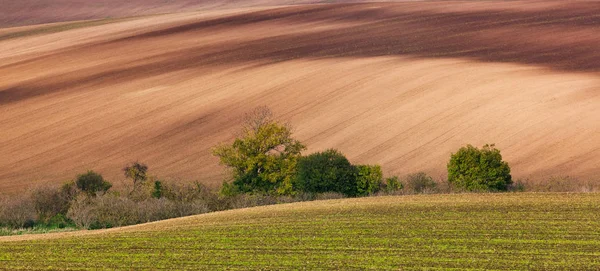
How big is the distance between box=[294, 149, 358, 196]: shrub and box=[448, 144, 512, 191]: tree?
4.41 meters

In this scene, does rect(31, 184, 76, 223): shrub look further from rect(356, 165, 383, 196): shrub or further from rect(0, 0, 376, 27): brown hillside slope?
rect(0, 0, 376, 27): brown hillside slope

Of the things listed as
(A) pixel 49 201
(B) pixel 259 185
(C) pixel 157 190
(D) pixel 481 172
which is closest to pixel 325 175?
(B) pixel 259 185

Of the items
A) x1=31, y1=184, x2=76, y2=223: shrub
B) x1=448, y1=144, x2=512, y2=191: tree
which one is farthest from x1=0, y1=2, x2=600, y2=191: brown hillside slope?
x1=31, y1=184, x2=76, y2=223: shrub

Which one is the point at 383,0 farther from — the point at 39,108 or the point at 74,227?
the point at 74,227

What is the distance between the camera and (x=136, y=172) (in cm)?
4309

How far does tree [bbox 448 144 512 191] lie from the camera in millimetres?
37375

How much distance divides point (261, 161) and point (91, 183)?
7.80 metres

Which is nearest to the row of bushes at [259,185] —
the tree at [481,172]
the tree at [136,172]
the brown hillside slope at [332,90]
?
the tree at [481,172]

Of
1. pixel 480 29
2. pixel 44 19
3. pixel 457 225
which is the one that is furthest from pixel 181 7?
pixel 457 225

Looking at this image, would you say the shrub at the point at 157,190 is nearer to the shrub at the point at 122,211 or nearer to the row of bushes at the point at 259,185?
the row of bushes at the point at 259,185

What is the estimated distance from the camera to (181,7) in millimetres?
107312

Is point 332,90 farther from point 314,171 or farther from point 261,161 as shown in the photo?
point 314,171

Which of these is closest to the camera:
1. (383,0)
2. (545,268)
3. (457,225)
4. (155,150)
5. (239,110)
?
(545,268)

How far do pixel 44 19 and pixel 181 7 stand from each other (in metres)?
16.1
